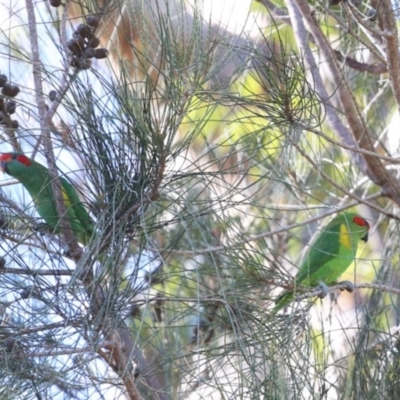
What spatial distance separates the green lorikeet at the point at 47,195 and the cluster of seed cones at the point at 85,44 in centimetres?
24

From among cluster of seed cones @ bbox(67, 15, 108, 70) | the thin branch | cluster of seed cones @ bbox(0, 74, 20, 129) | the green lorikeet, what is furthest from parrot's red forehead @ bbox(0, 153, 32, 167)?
the thin branch

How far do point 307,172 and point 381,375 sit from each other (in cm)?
114

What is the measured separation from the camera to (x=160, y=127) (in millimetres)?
1354

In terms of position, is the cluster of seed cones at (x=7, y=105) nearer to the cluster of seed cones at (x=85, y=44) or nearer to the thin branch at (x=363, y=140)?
the cluster of seed cones at (x=85, y=44)

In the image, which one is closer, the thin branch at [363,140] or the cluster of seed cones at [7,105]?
the cluster of seed cones at [7,105]

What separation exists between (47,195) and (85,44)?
0.36 m

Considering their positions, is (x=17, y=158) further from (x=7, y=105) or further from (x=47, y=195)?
(x=7, y=105)

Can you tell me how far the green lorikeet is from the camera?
4.79ft

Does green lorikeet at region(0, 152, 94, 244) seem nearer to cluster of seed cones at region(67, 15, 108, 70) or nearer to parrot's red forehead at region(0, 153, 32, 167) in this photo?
parrot's red forehead at region(0, 153, 32, 167)

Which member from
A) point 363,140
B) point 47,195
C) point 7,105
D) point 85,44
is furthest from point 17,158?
point 363,140

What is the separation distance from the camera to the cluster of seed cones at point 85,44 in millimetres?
1484

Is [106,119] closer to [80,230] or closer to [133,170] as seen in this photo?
[133,170]

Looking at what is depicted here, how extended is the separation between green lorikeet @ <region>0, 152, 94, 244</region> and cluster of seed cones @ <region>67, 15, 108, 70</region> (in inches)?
9.4

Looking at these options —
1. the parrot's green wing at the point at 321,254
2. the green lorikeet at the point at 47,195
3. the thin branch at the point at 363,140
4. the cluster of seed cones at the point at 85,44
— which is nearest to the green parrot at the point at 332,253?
the parrot's green wing at the point at 321,254
